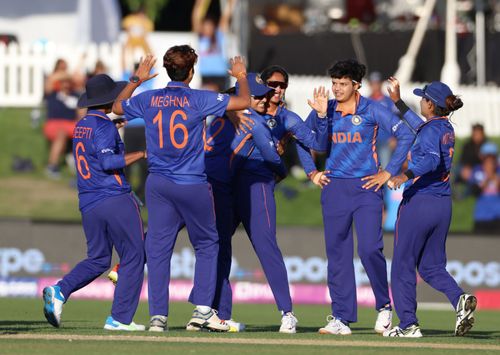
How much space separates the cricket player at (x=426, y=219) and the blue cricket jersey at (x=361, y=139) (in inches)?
6.0

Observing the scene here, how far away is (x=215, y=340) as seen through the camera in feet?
36.9

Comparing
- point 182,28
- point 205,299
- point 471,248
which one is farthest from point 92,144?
point 182,28

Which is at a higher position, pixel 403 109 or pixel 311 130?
pixel 403 109

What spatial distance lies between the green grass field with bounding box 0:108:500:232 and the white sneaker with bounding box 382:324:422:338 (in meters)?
10.6

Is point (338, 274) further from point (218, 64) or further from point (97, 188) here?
point (218, 64)

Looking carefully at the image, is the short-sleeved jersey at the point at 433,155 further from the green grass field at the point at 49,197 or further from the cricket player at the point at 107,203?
the green grass field at the point at 49,197

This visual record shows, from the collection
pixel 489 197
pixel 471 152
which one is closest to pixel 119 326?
pixel 489 197

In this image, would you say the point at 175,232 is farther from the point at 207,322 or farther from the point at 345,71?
the point at 345,71

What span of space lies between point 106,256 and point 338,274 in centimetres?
199

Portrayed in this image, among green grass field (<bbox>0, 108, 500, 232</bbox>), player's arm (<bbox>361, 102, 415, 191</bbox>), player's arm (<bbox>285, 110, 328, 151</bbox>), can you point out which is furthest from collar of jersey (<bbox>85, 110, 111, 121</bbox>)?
green grass field (<bbox>0, 108, 500, 232</bbox>)

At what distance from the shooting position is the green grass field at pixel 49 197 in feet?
77.0

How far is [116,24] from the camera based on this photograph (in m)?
31.6

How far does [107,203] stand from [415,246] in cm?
263

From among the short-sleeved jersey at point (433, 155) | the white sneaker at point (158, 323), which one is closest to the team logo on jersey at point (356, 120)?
the short-sleeved jersey at point (433, 155)
